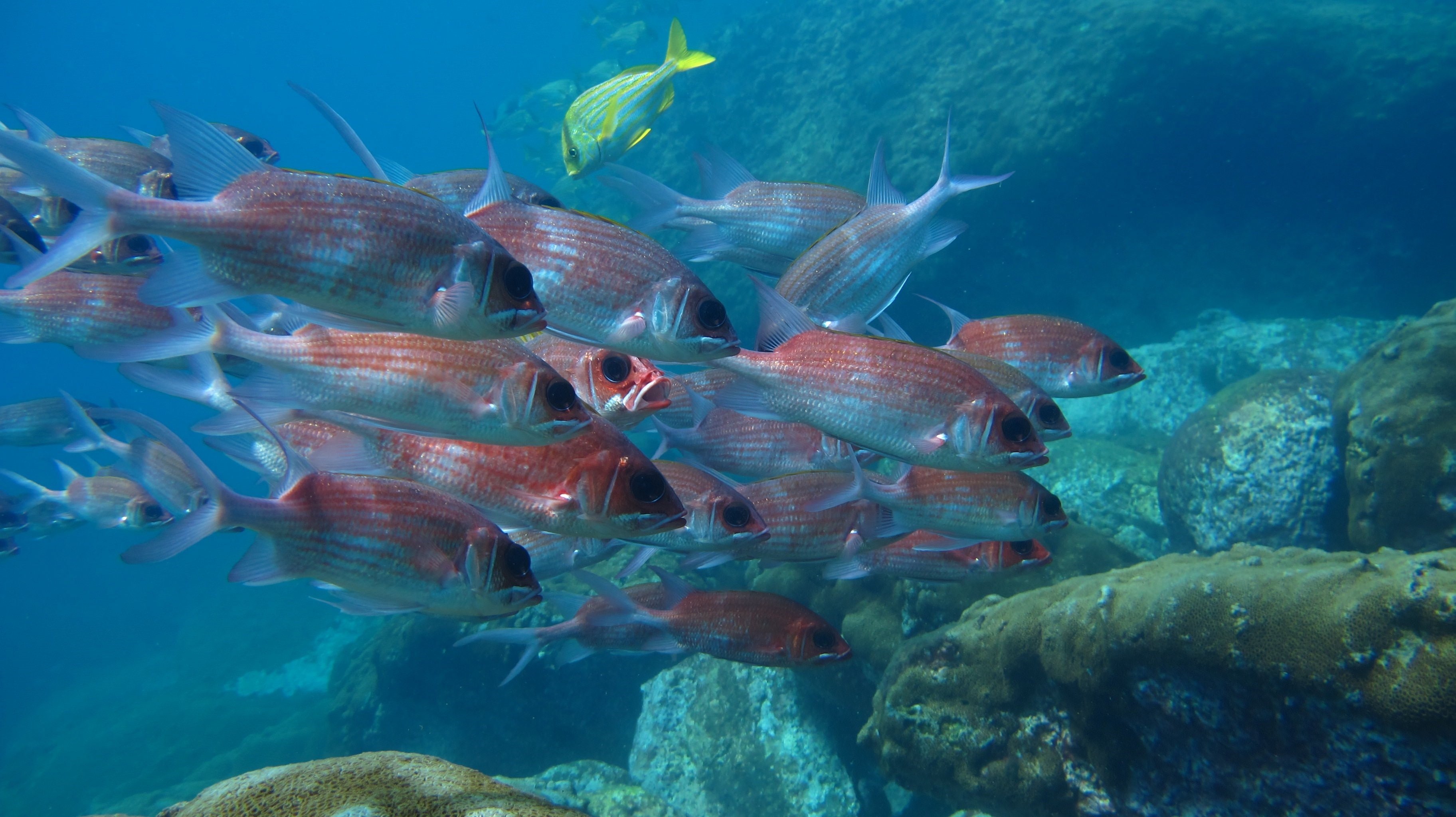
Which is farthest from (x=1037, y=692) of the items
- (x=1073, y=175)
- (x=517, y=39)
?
(x=517, y=39)

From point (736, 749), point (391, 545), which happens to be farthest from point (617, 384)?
point (736, 749)

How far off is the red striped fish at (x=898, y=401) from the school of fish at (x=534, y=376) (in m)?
0.01

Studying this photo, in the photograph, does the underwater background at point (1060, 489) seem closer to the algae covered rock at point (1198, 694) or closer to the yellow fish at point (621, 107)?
the algae covered rock at point (1198, 694)

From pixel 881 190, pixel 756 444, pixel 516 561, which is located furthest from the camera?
pixel 881 190

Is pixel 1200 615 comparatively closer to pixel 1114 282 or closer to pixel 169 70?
pixel 1114 282

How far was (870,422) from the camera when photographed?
2674 mm

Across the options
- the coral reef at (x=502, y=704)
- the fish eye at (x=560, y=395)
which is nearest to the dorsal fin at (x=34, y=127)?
the fish eye at (x=560, y=395)

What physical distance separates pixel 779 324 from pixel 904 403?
2.38 ft

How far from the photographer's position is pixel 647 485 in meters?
2.32

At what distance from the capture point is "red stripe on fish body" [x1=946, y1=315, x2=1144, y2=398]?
343 centimetres

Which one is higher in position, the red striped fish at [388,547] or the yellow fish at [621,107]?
the yellow fish at [621,107]

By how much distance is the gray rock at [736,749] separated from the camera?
5.82 m

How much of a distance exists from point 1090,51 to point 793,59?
9.23 m

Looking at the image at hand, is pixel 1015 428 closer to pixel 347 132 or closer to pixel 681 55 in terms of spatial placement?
pixel 347 132
